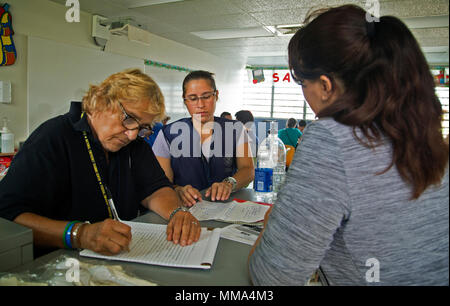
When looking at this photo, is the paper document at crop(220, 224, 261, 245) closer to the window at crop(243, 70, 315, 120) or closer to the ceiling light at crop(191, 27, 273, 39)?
the ceiling light at crop(191, 27, 273, 39)

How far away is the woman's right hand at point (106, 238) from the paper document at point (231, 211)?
429 mm

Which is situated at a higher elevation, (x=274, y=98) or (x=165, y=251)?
(x=274, y=98)

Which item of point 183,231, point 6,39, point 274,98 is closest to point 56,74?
point 6,39

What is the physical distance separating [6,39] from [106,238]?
3326mm

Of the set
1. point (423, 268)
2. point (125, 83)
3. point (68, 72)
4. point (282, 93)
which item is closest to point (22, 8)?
point (68, 72)

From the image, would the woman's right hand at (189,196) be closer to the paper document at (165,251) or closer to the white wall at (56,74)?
the paper document at (165,251)

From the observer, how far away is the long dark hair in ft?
2.02

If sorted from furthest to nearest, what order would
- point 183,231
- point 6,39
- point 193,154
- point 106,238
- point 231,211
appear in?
point 6,39 → point 193,154 → point 231,211 → point 183,231 → point 106,238

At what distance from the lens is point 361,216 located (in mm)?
606

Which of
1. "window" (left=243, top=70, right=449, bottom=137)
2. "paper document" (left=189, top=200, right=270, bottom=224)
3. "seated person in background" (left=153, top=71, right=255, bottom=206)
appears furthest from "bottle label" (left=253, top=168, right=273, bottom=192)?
"window" (left=243, top=70, right=449, bottom=137)

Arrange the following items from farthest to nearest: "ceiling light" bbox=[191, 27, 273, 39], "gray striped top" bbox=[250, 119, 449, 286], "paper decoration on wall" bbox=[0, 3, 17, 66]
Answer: "ceiling light" bbox=[191, 27, 273, 39]
"paper decoration on wall" bbox=[0, 3, 17, 66]
"gray striped top" bbox=[250, 119, 449, 286]

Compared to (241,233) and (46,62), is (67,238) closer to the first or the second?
(241,233)

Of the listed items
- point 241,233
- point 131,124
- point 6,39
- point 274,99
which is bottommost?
point 241,233

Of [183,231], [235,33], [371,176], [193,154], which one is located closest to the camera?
[371,176]
